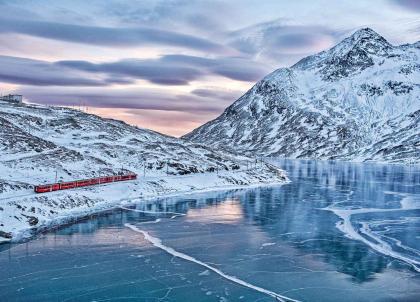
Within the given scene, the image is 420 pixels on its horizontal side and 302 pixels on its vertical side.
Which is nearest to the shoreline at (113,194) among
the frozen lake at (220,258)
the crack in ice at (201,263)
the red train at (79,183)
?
the red train at (79,183)

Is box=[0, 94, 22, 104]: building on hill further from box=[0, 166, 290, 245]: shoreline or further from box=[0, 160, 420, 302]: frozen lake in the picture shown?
box=[0, 160, 420, 302]: frozen lake

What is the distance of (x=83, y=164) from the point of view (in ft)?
356

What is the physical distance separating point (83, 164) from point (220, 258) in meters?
68.0

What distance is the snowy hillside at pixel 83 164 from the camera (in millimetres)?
70438

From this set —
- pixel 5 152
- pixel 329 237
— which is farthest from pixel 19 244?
pixel 5 152

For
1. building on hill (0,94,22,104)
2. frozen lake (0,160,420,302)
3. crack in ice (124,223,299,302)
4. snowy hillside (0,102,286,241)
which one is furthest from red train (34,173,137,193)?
building on hill (0,94,22,104)

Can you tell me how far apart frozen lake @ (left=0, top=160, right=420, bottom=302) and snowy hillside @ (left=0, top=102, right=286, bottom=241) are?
24.7 feet

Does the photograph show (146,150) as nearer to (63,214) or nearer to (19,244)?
(63,214)

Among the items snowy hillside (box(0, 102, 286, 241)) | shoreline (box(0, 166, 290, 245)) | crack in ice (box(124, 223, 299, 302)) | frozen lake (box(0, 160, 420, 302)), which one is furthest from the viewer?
snowy hillside (box(0, 102, 286, 241))

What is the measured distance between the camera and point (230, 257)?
47.4m

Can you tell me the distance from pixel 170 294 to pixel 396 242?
1180 inches

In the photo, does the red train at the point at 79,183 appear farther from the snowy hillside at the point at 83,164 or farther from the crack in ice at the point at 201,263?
the crack in ice at the point at 201,263

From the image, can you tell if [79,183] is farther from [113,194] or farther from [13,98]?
[13,98]

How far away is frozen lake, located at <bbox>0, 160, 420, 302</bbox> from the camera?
36719 mm
